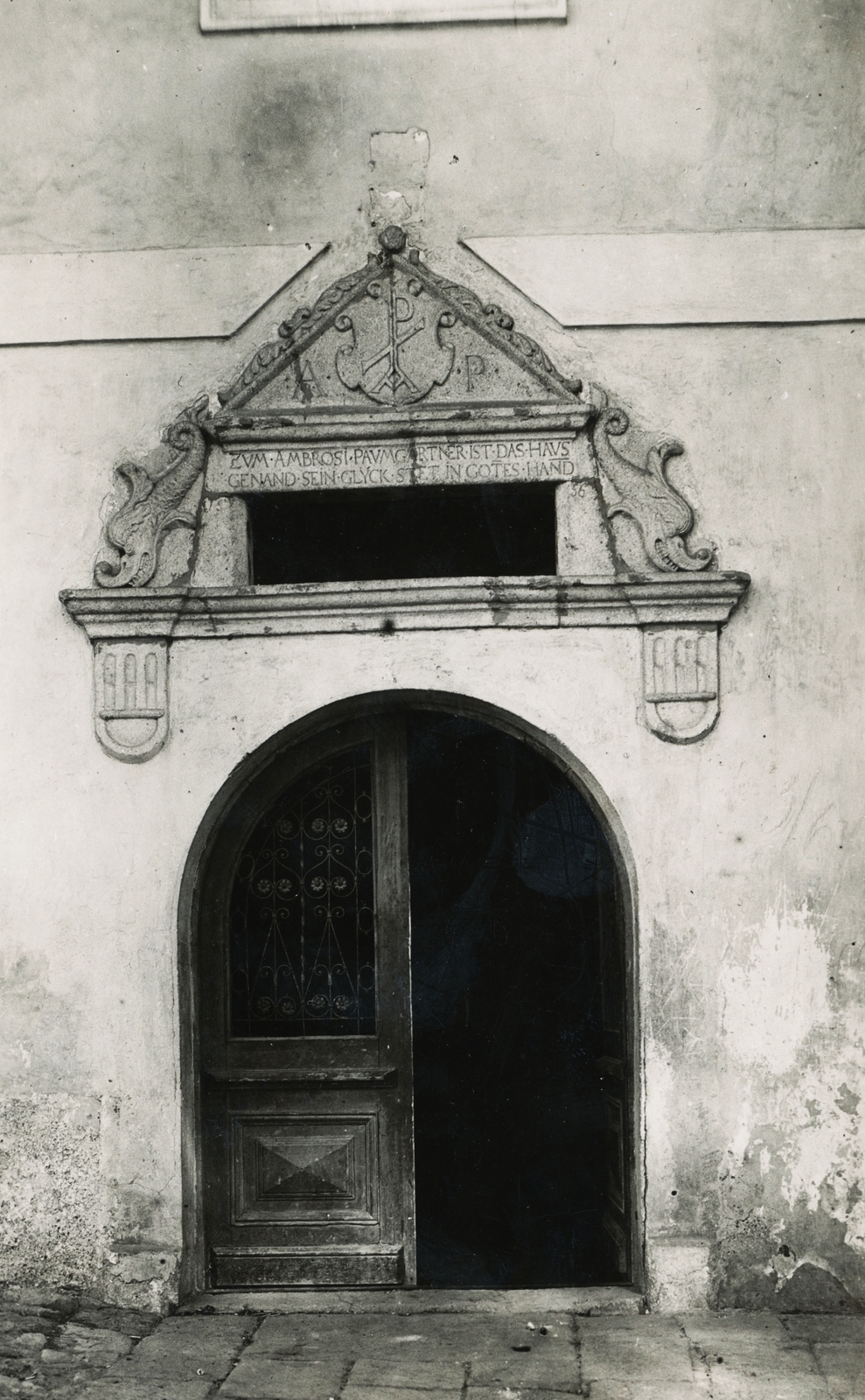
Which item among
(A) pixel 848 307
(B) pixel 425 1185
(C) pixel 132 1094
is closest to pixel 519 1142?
(B) pixel 425 1185

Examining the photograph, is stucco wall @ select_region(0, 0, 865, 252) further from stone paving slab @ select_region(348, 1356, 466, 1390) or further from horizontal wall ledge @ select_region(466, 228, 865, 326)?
stone paving slab @ select_region(348, 1356, 466, 1390)

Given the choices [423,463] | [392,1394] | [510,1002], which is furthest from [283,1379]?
[423,463]

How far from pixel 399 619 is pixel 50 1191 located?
2.63 metres

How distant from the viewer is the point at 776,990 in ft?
18.4

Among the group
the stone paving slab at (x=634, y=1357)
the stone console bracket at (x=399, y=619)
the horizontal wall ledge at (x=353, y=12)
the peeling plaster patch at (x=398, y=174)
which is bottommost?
the stone paving slab at (x=634, y=1357)

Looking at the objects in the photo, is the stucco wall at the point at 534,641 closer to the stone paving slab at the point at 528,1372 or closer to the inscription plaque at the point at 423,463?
the inscription plaque at the point at 423,463

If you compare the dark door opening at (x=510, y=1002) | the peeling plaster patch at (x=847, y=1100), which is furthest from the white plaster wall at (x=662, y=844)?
the dark door opening at (x=510, y=1002)

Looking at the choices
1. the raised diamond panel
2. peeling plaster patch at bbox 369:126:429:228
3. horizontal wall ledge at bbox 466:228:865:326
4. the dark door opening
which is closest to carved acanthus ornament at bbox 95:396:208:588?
peeling plaster patch at bbox 369:126:429:228

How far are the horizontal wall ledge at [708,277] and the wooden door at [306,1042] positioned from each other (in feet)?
6.49

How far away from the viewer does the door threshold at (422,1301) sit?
5.53 metres

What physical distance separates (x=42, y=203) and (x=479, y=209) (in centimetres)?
179

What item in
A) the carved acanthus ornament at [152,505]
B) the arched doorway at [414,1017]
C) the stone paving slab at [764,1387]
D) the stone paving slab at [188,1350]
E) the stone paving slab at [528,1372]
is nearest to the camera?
the stone paving slab at [764,1387]

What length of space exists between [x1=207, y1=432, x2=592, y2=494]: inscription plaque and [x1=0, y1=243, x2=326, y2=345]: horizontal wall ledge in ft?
2.02

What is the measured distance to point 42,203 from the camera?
19.3 feet
